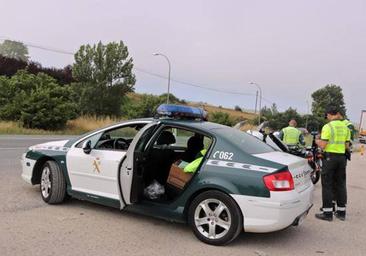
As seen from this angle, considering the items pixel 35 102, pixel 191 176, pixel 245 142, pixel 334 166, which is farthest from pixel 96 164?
pixel 35 102

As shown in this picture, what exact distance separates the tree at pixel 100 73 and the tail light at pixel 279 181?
31723 mm

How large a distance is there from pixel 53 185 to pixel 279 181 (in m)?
3.36

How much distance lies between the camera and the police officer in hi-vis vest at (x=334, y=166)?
6824mm

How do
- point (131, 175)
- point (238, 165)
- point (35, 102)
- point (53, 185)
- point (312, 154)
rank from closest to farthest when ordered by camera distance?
point (238, 165), point (131, 175), point (53, 185), point (312, 154), point (35, 102)

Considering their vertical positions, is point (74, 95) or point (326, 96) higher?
point (326, 96)

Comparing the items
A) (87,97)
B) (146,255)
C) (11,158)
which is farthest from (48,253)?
(87,97)

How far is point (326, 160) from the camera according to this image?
6941 mm

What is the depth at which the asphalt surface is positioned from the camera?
475 centimetres

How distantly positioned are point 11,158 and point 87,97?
2432 centimetres

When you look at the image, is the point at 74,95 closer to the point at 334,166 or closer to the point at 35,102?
the point at 35,102

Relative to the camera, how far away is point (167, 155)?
21.1ft

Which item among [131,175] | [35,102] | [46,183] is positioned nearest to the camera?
[131,175]

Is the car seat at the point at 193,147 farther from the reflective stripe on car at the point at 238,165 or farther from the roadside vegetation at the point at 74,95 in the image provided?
the roadside vegetation at the point at 74,95

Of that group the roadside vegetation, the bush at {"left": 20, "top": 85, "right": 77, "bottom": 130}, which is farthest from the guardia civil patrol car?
the bush at {"left": 20, "top": 85, "right": 77, "bottom": 130}
